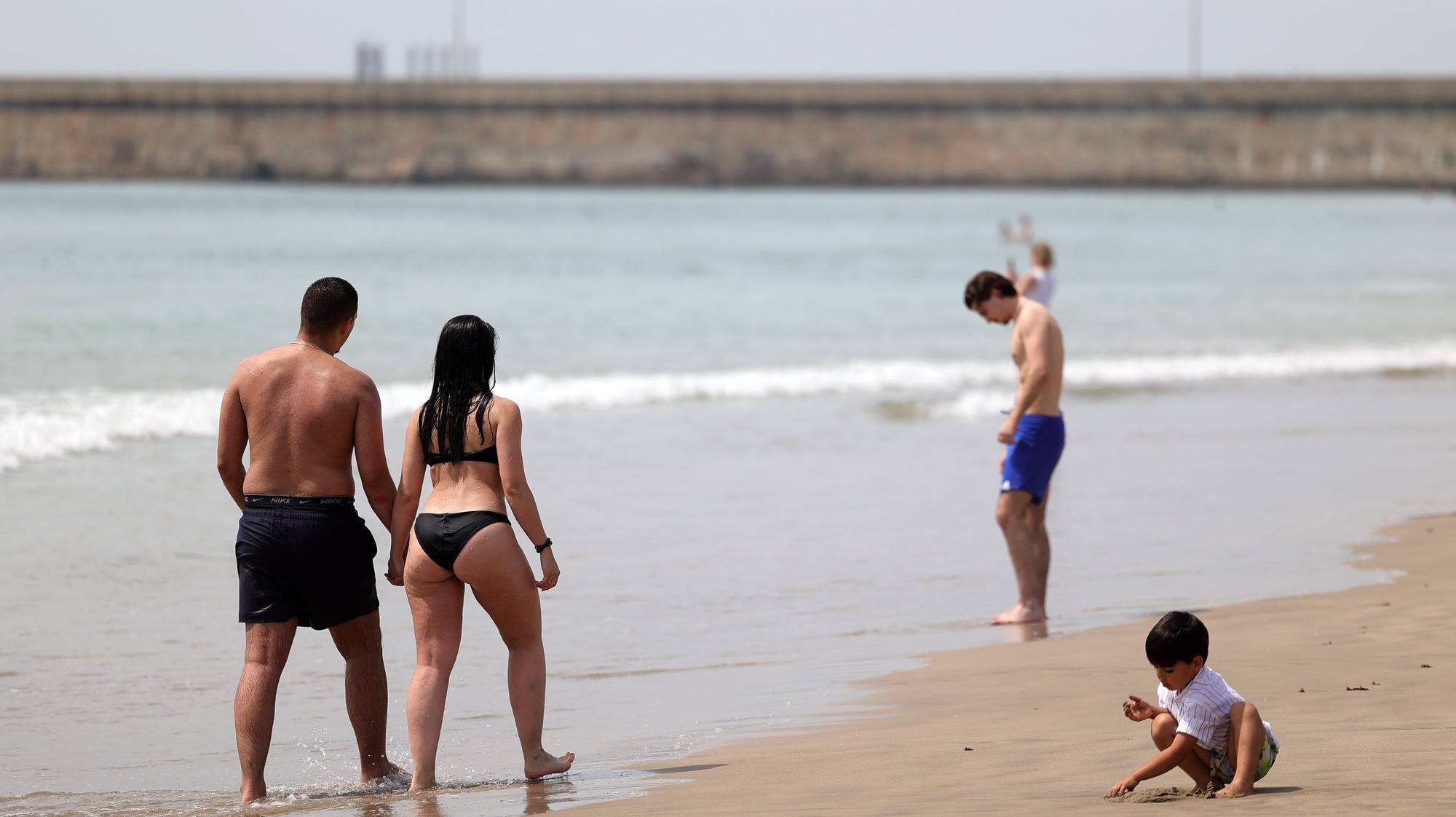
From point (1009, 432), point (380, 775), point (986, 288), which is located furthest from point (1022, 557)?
point (380, 775)

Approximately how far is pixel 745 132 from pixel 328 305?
71.2m

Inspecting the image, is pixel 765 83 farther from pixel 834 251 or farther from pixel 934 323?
pixel 934 323

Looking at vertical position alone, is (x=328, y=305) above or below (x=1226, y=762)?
above

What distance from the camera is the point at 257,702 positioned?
414cm

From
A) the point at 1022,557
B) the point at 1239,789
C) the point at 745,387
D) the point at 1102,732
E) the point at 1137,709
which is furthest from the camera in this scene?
the point at 745,387

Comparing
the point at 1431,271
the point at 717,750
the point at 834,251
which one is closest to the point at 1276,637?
the point at 717,750

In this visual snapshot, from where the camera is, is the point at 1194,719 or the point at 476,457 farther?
the point at 476,457

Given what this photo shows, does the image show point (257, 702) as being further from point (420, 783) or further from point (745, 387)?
point (745, 387)

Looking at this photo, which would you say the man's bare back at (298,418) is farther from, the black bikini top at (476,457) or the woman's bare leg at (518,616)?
the woman's bare leg at (518,616)

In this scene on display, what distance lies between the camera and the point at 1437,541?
7539mm

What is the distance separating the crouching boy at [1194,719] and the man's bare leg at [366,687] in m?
1.83

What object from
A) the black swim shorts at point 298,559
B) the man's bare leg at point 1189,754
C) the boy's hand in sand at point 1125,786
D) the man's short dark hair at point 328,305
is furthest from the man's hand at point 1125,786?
the man's short dark hair at point 328,305

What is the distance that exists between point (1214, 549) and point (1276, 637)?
2.23 m

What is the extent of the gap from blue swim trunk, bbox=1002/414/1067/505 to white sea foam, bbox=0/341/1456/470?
673 centimetres
